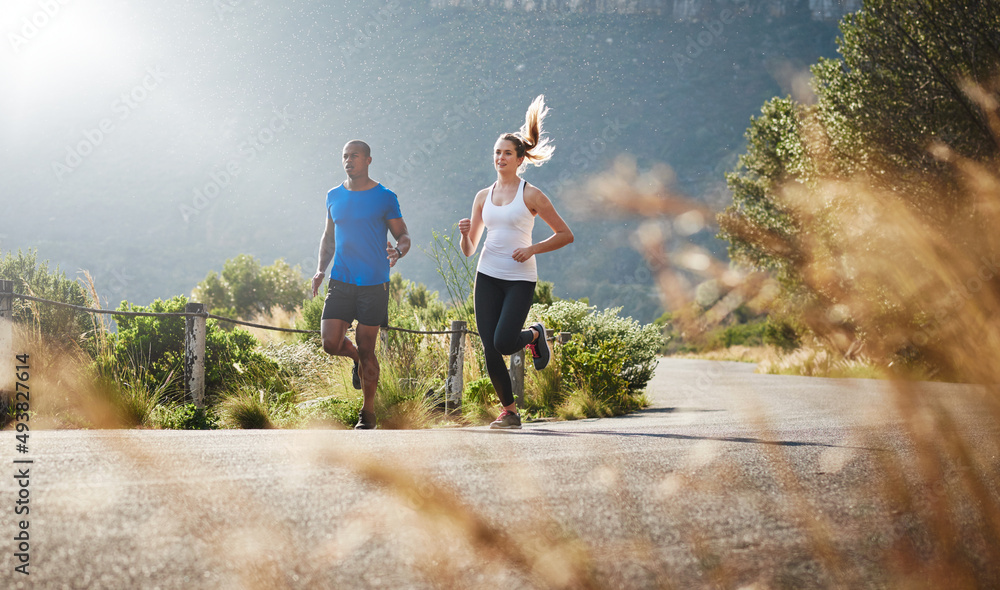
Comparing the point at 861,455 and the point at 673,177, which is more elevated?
the point at 673,177

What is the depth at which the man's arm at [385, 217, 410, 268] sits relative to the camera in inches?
202

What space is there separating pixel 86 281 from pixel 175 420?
2.33 m

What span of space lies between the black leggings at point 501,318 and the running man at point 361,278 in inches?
32.6

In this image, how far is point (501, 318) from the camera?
14.7 ft

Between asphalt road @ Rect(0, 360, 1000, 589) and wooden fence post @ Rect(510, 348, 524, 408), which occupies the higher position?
wooden fence post @ Rect(510, 348, 524, 408)

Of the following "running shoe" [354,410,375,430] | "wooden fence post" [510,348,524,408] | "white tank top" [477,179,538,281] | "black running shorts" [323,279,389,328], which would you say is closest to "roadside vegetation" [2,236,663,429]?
"wooden fence post" [510,348,524,408]

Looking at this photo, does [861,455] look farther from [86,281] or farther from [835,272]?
[86,281]

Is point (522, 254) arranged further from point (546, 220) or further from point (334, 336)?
point (334, 336)

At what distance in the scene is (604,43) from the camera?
6427 inches

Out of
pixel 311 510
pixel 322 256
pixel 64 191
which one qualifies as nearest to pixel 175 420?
pixel 322 256

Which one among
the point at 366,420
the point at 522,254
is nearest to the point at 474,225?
the point at 522,254

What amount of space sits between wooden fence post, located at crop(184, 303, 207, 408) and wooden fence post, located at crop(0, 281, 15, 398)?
116 centimetres

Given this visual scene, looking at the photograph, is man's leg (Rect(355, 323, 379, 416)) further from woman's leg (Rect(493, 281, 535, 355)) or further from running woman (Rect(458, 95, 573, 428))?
woman's leg (Rect(493, 281, 535, 355))

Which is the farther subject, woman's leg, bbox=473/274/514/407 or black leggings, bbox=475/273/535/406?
woman's leg, bbox=473/274/514/407
